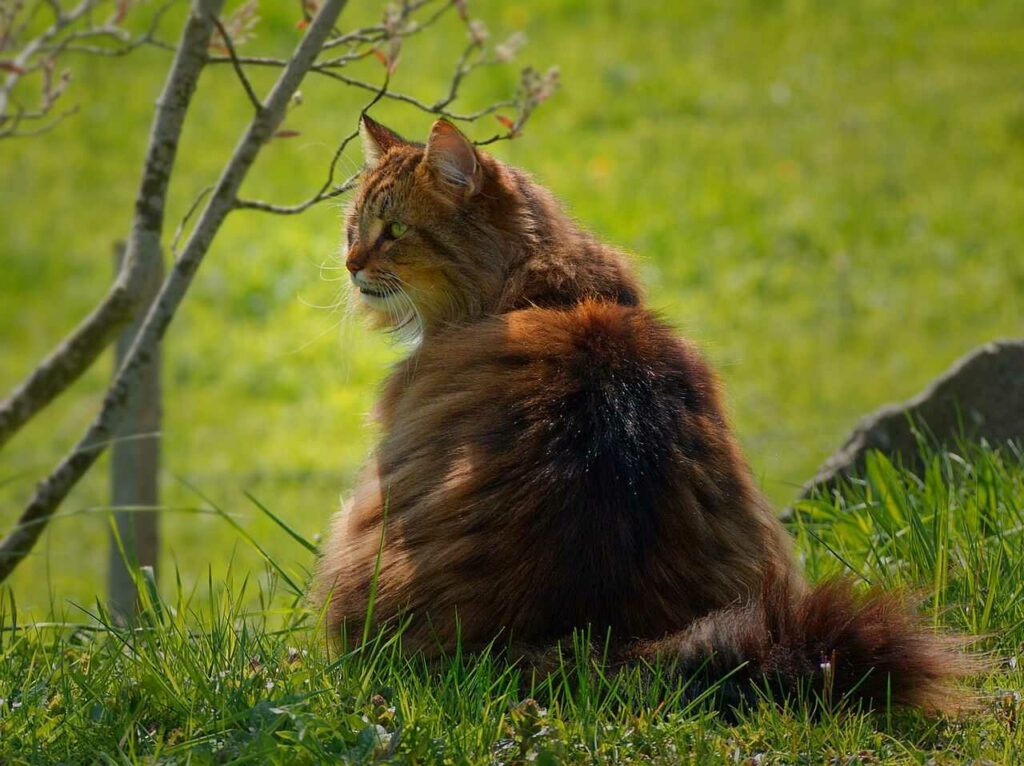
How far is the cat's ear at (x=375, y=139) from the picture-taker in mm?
3830

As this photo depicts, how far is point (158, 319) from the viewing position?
12.8ft

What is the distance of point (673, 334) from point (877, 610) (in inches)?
32.6

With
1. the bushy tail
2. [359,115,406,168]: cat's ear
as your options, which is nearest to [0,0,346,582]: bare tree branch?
[359,115,406,168]: cat's ear

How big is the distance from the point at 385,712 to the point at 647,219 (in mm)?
8983

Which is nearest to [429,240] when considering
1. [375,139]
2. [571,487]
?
[375,139]

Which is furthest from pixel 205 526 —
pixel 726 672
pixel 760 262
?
pixel 726 672

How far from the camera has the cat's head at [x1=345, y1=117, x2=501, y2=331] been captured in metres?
3.56

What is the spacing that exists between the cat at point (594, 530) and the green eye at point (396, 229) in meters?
0.26

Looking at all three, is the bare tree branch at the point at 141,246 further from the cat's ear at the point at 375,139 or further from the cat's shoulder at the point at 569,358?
the cat's shoulder at the point at 569,358

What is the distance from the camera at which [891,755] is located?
266 centimetres

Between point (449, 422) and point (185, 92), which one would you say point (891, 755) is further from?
point (185, 92)

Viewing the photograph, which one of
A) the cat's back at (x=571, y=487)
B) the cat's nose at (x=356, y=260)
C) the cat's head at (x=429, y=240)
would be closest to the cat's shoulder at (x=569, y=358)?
the cat's back at (x=571, y=487)

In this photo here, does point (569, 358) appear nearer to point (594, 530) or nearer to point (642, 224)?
point (594, 530)

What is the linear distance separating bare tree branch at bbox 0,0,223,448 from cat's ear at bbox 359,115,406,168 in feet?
Result: 1.71
